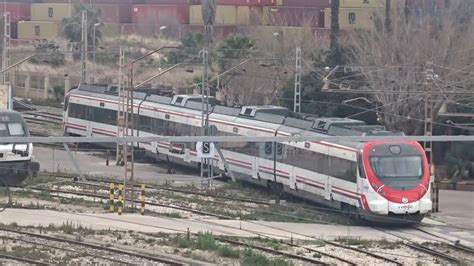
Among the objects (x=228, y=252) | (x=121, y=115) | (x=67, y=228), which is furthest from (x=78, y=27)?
(x=228, y=252)

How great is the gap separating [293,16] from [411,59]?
67.8ft

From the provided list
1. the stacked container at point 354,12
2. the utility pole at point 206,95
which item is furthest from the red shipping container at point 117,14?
the utility pole at point 206,95

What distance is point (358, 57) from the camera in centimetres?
3331

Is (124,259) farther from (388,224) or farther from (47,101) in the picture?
(47,101)

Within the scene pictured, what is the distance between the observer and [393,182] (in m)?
18.4

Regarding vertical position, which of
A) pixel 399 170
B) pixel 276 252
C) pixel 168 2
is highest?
pixel 168 2

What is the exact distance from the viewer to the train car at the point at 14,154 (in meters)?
21.8

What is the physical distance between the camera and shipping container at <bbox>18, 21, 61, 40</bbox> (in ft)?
193

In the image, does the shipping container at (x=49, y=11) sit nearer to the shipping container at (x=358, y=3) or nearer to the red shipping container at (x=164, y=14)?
the red shipping container at (x=164, y=14)

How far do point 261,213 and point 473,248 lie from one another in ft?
15.3

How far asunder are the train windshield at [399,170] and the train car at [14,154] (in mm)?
8212

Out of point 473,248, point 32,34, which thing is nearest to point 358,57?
point 473,248

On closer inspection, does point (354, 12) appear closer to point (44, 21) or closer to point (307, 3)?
point (307, 3)

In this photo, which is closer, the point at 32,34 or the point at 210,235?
the point at 210,235
